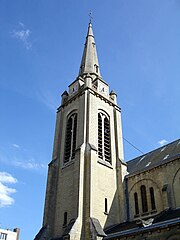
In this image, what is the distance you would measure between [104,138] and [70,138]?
11.1 ft

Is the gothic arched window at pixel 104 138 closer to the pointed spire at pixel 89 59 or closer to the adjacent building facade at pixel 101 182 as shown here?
the adjacent building facade at pixel 101 182

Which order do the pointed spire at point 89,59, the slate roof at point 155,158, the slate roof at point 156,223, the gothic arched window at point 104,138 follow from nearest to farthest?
the slate roof at point 156,223 → the slate roof at point 155,158 → the gothic arched window at point 104,138 → the pointed spire at point 89,59

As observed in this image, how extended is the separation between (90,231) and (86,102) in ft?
40.1

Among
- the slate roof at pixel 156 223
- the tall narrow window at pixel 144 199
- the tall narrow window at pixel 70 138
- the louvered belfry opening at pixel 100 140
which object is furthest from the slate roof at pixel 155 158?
the tall narrow window at pixel 70 138

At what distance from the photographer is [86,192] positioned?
20.0 metres

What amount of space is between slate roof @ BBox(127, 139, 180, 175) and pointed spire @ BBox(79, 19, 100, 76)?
40.0 ft

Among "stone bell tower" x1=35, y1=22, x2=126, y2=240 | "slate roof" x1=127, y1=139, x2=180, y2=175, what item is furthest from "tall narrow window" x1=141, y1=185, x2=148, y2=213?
"stone bell tower" x1=35, y1=22, x2=126, y2=240

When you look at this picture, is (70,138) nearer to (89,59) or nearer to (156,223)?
(89,59)

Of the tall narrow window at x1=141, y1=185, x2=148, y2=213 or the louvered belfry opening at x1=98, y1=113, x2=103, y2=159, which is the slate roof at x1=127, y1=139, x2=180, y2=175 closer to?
the tall narrow window at x1=141, y1=185, x2=148, y2=213

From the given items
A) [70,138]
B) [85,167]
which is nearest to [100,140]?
[70,138]

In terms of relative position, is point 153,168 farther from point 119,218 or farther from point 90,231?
point 90,231

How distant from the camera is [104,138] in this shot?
2542 cm

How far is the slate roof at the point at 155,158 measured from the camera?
22.0 meters

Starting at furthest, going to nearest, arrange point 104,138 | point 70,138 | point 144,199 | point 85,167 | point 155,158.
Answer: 1. point 70,138
2. point 104,138
3. point 155,158
4. point 85,167
5. point 144,199
